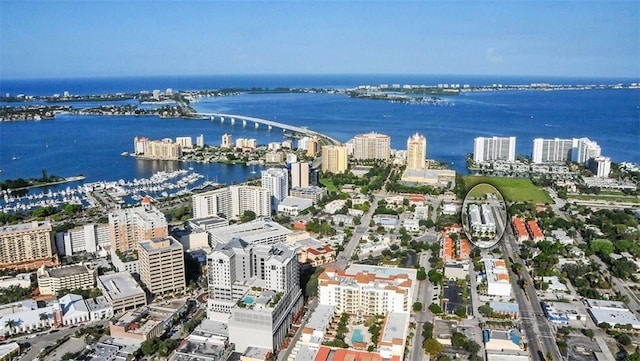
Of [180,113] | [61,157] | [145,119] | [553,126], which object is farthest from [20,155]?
[553,126]

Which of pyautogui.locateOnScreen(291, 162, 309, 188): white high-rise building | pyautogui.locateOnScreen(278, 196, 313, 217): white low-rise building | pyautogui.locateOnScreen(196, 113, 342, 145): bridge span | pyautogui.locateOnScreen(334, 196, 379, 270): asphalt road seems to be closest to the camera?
pyautogui.locateOnScreen(334, 196, 379, 270): asphalt road

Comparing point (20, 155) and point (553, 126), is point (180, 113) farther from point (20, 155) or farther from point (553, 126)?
point (553, 126)

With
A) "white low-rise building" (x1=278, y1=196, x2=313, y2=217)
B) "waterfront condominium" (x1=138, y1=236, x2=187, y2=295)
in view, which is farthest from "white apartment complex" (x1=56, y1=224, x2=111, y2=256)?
"white low-rise building" (x1=278, y1=196, x2=313, y2=217)

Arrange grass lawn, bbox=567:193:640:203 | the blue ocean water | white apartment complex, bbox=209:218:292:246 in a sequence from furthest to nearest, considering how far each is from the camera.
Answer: the blue ocean water, grass lawn, bbox=567:193:640:203, white apartment complex, bbox=209:218:292:246

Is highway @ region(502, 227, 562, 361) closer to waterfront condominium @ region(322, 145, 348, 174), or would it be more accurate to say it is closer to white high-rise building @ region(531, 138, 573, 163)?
waterfront condominium @ region(322, 145, 348, 174)

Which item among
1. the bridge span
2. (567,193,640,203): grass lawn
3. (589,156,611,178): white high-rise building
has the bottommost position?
(567,193,640,203): grass lawn
